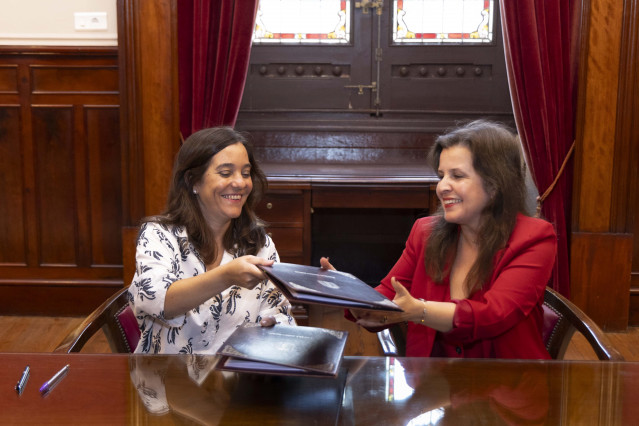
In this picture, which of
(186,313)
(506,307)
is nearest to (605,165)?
(506,307)

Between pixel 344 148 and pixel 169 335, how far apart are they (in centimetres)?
251

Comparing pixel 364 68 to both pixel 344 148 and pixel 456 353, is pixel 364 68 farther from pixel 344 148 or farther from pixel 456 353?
pixel 456 353

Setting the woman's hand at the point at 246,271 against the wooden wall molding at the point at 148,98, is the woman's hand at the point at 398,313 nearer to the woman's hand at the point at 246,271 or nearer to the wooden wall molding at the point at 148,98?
the woman's hand at the point at 246,271

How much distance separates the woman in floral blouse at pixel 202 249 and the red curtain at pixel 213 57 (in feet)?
4.69

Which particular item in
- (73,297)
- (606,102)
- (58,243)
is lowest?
(73,297)

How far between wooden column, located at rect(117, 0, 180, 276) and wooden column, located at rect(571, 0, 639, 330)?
1982mm

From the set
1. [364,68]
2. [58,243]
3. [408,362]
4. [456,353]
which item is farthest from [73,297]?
[408,362]

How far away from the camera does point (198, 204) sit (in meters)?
2.16

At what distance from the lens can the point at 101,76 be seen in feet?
12.7

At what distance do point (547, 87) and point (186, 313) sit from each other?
2333 millimetres

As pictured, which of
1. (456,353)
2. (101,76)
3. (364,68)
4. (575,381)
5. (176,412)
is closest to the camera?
(176,412)

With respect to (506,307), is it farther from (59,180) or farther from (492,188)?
(59,180)

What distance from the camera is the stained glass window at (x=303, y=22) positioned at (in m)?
4.30

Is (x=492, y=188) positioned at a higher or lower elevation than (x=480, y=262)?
higher
